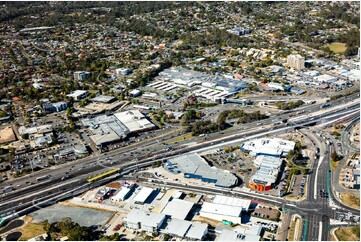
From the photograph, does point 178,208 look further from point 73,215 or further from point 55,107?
point 55,107

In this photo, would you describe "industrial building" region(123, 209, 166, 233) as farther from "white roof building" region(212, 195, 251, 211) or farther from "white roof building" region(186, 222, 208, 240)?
"white roof building" region(212, 195, 251, 211)

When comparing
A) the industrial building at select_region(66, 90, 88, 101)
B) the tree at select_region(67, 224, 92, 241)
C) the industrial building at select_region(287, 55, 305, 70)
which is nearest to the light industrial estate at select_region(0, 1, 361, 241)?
the tree at select_region(67, 224, 92, 241)

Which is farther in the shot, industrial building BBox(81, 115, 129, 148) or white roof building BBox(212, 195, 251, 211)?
industrial building BBox(81, 115, 129, 148)

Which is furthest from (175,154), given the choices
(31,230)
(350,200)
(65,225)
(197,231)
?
(350,200)

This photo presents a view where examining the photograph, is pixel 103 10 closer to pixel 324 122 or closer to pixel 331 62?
pixel 331 62

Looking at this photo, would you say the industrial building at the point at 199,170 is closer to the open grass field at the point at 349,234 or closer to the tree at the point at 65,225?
the open grass field at the point at 349,234

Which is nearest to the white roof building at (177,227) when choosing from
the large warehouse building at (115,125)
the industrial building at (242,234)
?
the industrial building at (242,234)
